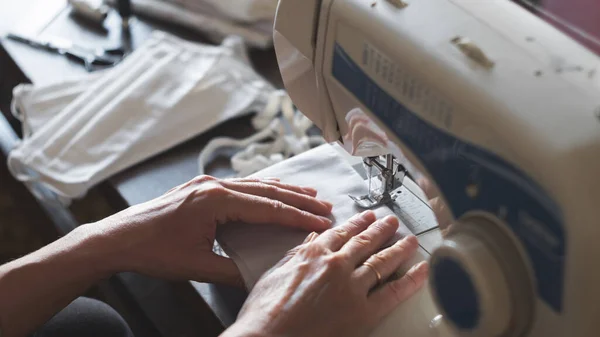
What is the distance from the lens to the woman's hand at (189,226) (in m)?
0.81

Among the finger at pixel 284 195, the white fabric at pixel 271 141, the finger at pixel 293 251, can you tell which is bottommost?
the white fabric at pixel 271 141

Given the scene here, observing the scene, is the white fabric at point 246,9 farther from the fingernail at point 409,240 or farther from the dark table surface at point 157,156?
the fingernail at point 409,240

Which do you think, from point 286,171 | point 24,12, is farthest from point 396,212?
point 24,12

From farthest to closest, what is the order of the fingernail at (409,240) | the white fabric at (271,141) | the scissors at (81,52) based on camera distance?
the scissors at (81,52) → the white fabric at (271,141) → the fingernail at (409,240)

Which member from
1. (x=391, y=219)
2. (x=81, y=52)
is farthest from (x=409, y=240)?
Result: (x=81, y=52)

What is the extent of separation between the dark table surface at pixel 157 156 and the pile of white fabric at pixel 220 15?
0.02 meters

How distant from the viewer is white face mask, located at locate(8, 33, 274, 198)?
3.62 ft

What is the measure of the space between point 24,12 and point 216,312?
3.14 feet

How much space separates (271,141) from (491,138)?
2.09 ft

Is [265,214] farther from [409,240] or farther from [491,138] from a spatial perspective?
[491,138]

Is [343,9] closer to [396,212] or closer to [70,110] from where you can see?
[396,212]

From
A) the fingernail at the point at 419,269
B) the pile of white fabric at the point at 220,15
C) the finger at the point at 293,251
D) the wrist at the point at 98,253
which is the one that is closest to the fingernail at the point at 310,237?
the finger at the point at 293,251

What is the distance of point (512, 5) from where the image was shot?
64cm

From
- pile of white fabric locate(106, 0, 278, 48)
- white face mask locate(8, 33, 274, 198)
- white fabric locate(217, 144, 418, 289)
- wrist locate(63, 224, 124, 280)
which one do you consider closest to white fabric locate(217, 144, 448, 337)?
white fabric locate(217, 144, 418, 289)
